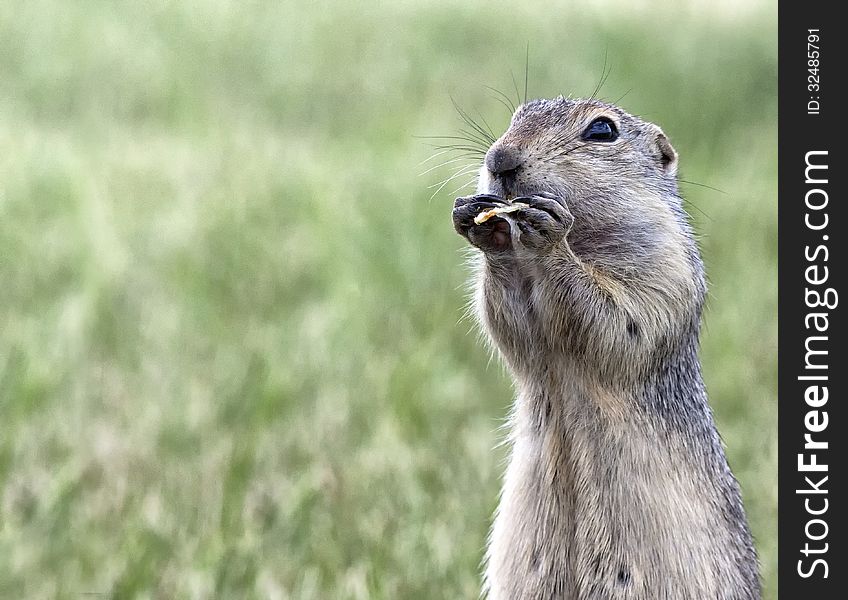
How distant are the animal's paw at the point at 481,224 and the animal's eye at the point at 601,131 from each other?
66 cm

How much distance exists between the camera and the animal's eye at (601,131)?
4.03 m

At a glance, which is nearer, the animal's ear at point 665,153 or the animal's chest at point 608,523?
the animal's chest at point 608,523

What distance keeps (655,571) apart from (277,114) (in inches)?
276

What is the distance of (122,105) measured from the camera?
30.7 ft

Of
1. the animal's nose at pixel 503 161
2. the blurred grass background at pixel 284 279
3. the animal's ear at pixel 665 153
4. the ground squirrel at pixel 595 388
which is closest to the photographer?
the ground squirrel at pixel 595 388

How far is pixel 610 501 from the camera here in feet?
11.8

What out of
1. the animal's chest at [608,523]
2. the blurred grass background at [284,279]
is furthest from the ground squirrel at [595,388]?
the blurred grass background at [284,279]

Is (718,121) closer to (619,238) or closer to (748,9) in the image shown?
(748,9)

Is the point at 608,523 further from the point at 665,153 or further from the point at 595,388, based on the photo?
the point at 665,153

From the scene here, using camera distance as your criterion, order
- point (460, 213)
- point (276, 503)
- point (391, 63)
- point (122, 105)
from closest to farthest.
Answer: point (460, 213), point (276, 503), point (122, 105), point (391, 63)

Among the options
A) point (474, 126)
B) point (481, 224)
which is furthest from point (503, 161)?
point (474, 126)

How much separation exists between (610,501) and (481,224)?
3.10 feet

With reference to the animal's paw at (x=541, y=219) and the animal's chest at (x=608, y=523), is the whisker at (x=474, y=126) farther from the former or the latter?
the animal's chest at (x=608, y=523)
